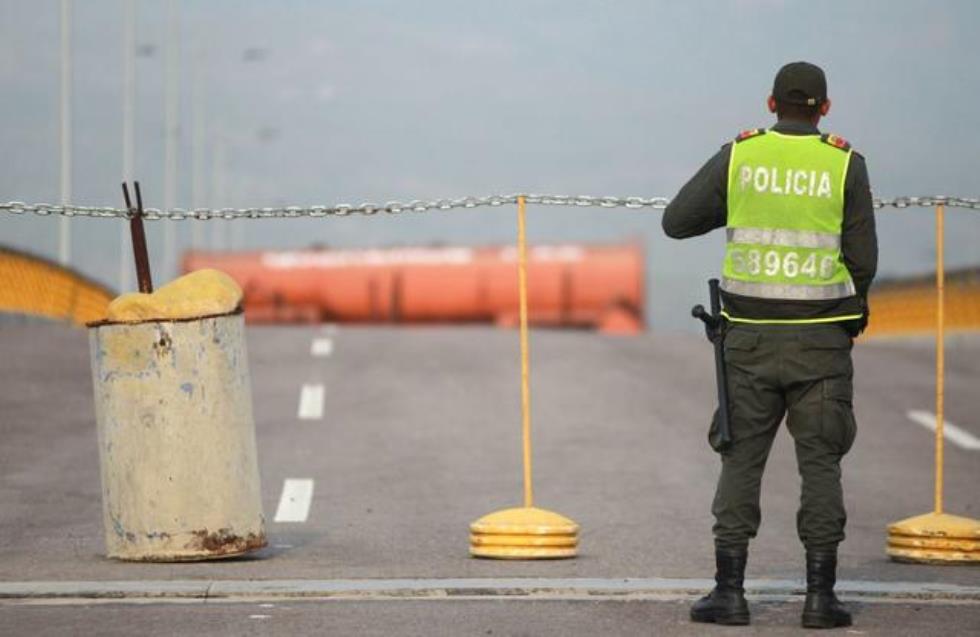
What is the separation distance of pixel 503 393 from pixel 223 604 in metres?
13.3

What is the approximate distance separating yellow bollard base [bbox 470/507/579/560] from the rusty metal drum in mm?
1228

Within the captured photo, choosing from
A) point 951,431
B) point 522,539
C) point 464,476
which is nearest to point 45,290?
point 951,431

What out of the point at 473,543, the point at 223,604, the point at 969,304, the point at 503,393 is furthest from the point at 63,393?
the point at 969,304

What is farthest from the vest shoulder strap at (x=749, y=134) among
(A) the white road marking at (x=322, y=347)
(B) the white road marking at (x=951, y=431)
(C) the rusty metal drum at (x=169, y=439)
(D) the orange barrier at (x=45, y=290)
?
(D) the orange barrier at (x=45, y=290)

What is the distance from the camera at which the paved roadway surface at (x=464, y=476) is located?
902 centimetres

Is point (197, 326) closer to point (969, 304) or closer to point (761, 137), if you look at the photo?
point (761, 137)

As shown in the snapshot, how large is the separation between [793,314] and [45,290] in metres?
33.4

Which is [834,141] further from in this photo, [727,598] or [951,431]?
[951,431]

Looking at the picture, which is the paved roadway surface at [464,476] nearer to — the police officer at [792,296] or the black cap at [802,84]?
the police officer at [792,296]

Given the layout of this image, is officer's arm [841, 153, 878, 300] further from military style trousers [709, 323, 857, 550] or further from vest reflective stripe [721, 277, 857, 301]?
military style trousers [709, 323, 857, 550]

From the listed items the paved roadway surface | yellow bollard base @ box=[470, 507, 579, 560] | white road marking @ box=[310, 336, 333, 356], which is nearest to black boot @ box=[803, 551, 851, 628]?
the paved roadway surface

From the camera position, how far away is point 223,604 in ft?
30.1

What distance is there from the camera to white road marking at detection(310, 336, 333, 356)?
26.3m

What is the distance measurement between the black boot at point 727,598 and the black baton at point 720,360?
418 millimetres
